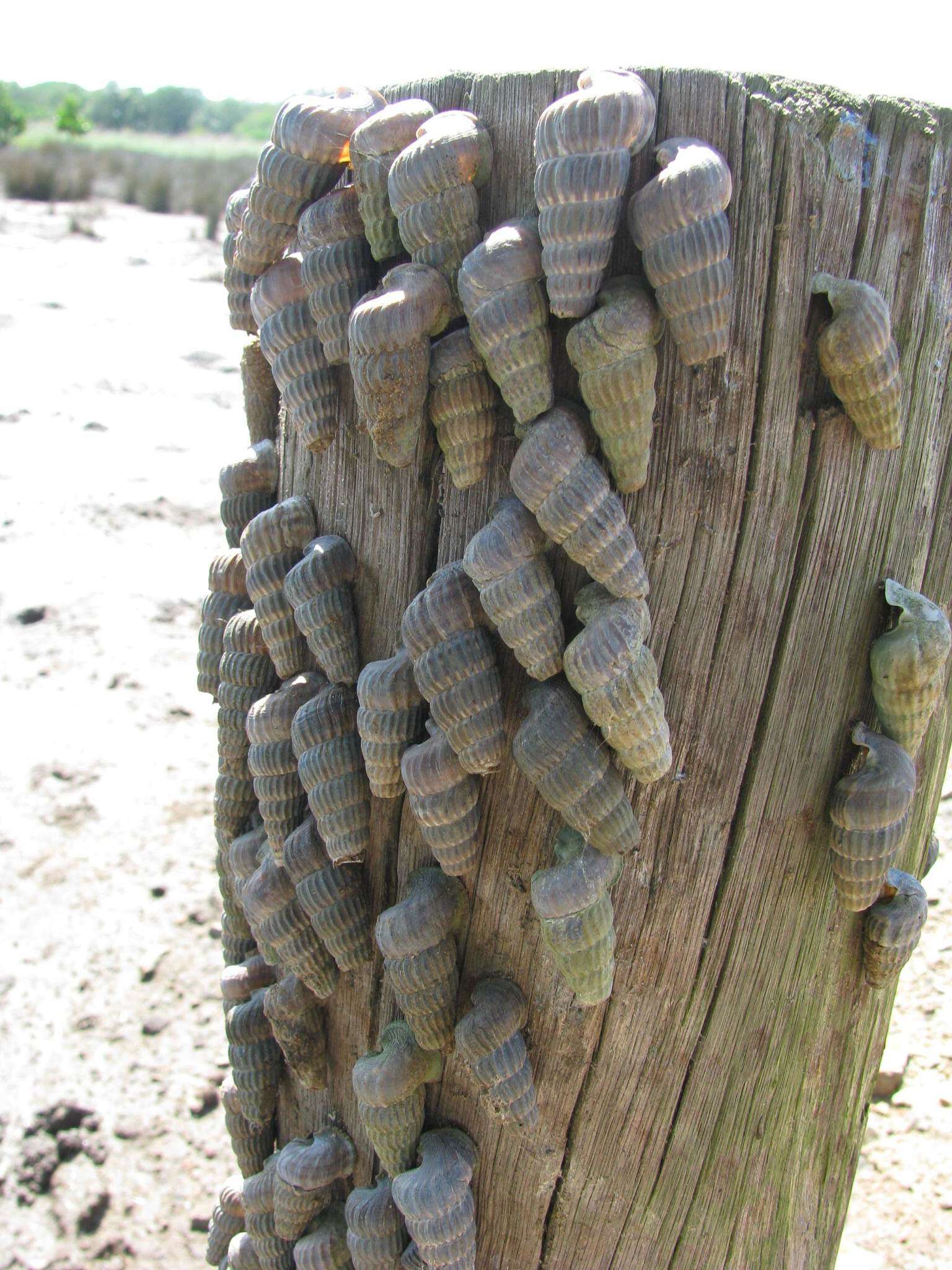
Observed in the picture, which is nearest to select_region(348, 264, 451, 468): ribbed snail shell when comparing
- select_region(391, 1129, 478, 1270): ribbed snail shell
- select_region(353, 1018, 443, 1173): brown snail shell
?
select_region(353, 1018, 443, 1173): brown snail shell

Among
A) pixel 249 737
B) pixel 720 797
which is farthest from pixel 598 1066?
pixel 249 737

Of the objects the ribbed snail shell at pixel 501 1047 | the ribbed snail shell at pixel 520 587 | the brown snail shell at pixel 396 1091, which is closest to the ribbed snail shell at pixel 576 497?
the ribbed snail shell at pixel 520 587

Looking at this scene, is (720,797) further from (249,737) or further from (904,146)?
(904,146)

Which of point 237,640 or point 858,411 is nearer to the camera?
point 858,411

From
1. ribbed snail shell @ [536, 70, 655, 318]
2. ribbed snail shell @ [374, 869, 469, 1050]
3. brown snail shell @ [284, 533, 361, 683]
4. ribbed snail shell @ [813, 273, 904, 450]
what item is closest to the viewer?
ribbed snail shell @ [536, 70, 655, 318]

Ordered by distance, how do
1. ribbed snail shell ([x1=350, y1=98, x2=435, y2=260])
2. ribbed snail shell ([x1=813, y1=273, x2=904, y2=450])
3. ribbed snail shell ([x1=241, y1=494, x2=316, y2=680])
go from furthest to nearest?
ribbed snail shell ([x1=241, y1=494, x2=316, y2=680]) < ribbed snail shell ([x1=350, y1=98, x2=435, y2=260]) < ribbed snail shell ([x1=813, y1=273, x2=904, y2=450])

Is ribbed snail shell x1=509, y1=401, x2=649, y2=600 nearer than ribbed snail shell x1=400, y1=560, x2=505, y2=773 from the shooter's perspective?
Yes

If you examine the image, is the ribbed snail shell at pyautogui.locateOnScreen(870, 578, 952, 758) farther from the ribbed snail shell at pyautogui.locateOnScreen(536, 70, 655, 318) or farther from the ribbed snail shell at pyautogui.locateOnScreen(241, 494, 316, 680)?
the ribbed snail shell at pyautogui.locateOnScreen(241, 494, 316, 680)
